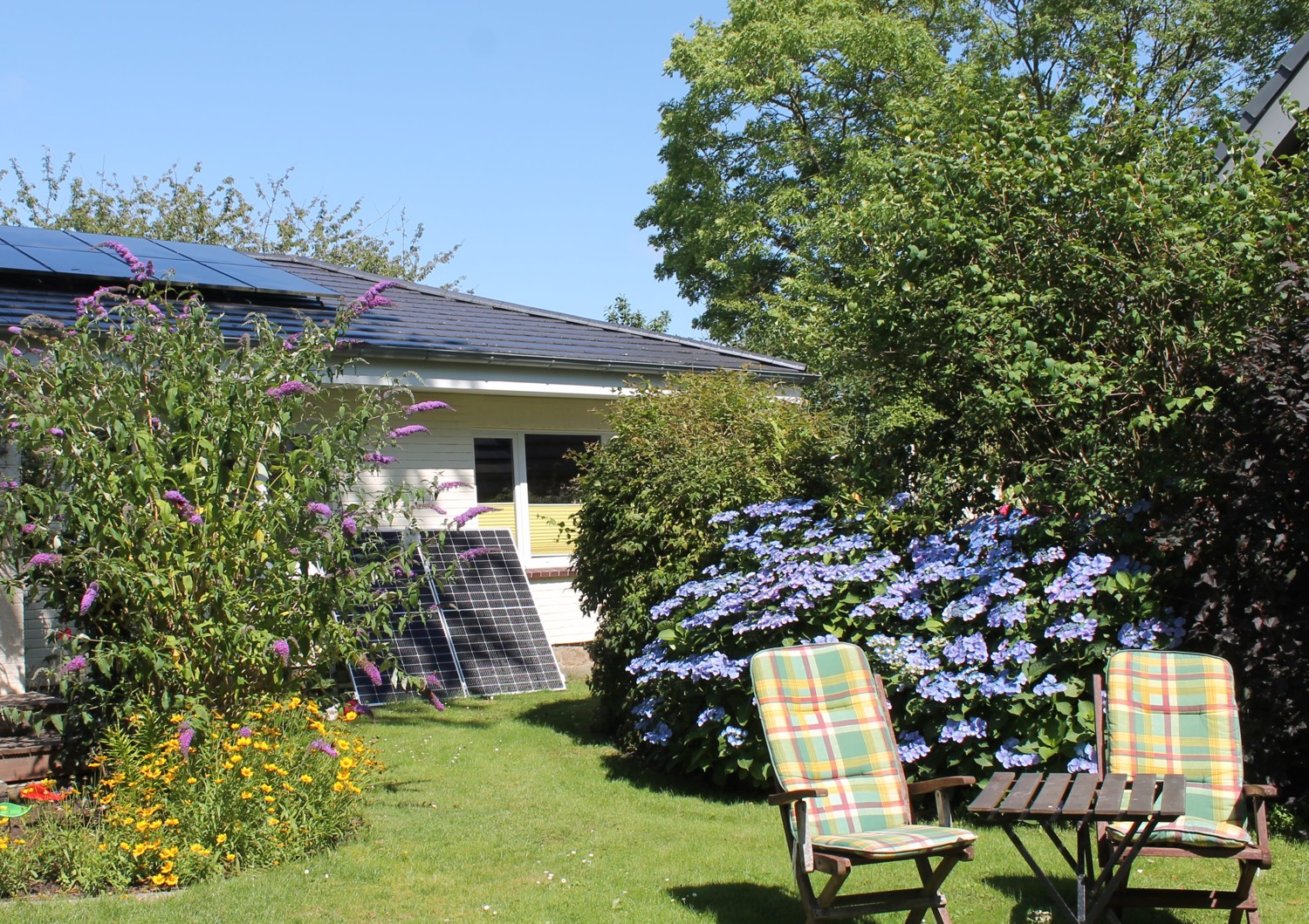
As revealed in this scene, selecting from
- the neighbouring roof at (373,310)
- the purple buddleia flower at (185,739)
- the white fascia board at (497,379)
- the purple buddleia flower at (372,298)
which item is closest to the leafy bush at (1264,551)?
the purple buddleia flower at (372,298)

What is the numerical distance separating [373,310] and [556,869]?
27.9 ft

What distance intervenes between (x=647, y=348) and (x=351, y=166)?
49.2 feet

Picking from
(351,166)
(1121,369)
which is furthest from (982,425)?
(351,166)

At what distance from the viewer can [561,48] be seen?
14719 mm

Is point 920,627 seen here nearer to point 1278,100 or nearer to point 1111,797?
point 1111,797

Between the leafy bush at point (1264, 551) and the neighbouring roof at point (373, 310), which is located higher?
the neighbouring roof at point (373, 310)

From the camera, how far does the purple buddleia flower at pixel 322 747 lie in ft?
19.4

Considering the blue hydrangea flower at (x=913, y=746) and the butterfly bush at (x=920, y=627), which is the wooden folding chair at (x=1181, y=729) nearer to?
the butterfly bush at (x=920, y=627)

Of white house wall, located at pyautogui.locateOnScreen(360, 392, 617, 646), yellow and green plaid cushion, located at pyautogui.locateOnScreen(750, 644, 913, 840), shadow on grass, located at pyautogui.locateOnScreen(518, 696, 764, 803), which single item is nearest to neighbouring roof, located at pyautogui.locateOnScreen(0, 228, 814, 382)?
white house wall, located at pyautogui.locateOnScreen(360, 392, 617, 646)

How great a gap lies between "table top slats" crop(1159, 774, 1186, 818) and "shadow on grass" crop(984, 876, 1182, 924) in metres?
0.79

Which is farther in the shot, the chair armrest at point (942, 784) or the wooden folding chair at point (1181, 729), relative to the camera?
the wooden folding chair at point (1181, 729)

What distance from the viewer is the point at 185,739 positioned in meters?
5.41

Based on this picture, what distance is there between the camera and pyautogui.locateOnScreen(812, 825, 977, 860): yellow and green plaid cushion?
4422 mm

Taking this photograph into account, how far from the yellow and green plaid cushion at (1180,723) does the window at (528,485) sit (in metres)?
7.64
